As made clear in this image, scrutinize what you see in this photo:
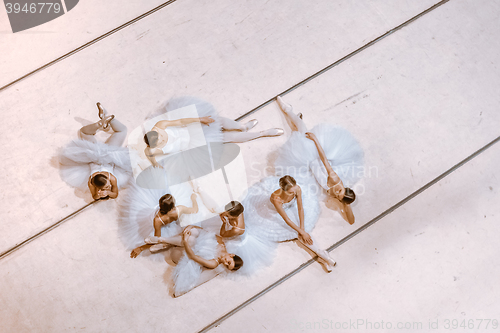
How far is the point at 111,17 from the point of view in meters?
2.42

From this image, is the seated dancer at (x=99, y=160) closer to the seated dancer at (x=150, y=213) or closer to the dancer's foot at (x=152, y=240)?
the seated dancer at (x=150, y=213)

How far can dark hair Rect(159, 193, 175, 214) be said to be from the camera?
77.7 inches

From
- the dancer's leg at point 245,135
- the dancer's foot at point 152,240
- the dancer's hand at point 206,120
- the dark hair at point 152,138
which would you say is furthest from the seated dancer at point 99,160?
the dancer's leg at point 245,135

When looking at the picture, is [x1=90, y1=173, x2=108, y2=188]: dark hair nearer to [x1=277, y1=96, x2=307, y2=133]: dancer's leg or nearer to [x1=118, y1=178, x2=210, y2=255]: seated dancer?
[x1=118, y1=178, x2=210, y2=255]: seated dancer

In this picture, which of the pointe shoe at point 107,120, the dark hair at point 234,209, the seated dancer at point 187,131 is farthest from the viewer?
the pointe shoe at point 107,120

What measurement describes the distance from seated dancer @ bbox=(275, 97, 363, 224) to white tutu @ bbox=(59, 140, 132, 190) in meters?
1.03

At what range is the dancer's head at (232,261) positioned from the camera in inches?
78.6

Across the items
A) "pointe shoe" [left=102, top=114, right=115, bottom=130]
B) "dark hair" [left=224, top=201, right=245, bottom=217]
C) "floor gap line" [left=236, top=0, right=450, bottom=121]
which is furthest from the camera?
"floor gap line" [left=236, top=0, right=450, bottom=121]

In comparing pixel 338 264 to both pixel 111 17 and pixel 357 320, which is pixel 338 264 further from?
Result: pixel 111 17

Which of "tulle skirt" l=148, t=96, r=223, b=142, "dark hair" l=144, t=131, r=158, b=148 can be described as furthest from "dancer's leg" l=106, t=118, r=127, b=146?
"dark hair" l=144, t=131, r=158, b=148

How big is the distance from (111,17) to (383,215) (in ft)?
7.96

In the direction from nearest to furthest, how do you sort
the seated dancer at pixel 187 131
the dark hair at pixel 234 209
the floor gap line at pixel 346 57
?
1. the dark hair at pixel 234 209
2. the seated dancer at pixel 187 131
3. the floor gap line at pixel 346 57

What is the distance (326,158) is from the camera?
6.98ft

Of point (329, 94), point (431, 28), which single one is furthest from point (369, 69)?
point (431, 28)
